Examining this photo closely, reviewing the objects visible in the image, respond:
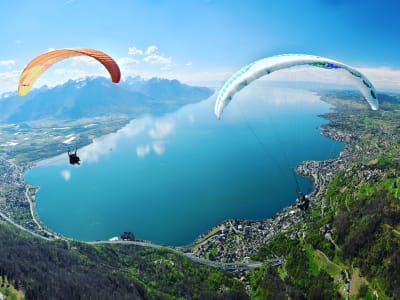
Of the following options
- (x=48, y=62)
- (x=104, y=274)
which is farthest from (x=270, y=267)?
(x=48, y=62)

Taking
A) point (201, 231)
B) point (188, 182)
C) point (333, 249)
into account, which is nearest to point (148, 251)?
point (201, 231)

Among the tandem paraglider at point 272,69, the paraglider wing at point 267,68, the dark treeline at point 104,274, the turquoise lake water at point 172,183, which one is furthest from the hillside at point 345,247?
the paraglider wing at point 267,68

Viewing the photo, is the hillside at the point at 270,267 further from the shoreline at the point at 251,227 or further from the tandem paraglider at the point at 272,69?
the tandem paraglider at the point at 272,69

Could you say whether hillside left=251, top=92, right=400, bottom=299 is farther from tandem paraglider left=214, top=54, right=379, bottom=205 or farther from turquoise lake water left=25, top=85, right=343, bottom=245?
tandem paraglider left=214, top=54, right=379, bottom=205

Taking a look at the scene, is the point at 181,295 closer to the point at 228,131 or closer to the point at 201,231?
the point at 201,231

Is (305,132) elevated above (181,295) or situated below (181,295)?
above
